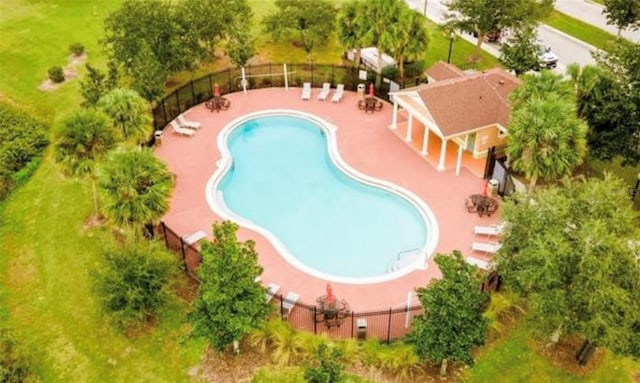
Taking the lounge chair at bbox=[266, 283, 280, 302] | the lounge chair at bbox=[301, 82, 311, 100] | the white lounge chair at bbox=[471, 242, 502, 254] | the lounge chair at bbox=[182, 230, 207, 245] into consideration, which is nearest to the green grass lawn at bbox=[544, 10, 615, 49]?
the lounge chair at bbox=[301, 82, 311, 100]

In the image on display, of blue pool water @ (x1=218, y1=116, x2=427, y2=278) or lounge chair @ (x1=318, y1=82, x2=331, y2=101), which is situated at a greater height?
lounge chair @ (x1=318, y1=82, x2=331, y2=101)

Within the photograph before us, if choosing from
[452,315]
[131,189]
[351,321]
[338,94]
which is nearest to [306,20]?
[338,94]

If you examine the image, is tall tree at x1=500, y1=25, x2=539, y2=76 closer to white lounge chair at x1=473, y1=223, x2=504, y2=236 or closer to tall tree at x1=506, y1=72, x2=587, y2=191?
tall tree at x1=506, y1=72, x2=587, y2=191

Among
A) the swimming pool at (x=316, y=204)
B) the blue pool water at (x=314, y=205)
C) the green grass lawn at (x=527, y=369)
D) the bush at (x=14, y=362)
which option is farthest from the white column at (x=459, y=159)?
the bush at (x=14, y=362)

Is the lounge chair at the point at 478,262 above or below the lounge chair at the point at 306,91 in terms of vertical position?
below

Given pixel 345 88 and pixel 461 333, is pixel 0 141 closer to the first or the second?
pixel 345 88

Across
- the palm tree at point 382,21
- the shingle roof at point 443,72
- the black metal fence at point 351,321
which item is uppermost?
the palm tree at point 382,21

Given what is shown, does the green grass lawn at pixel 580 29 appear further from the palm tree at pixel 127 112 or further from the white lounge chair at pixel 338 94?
the palm tree at pixel 127 112
